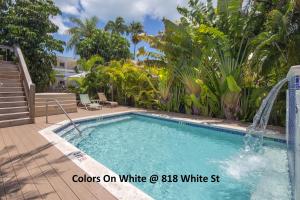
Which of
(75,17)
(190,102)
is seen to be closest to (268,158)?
(190,102)

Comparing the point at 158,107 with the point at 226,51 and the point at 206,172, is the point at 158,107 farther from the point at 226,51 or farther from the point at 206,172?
the point at 206,172

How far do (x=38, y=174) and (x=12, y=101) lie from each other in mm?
6600

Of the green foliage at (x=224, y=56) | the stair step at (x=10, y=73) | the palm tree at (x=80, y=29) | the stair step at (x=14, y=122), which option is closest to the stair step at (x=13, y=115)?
the stair step at (x=14, y=122)

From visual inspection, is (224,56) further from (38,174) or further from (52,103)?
(38,174)

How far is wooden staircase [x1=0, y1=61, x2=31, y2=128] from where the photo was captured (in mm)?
8336

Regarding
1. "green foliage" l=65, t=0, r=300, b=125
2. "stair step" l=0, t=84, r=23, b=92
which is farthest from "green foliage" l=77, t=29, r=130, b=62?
Answer: "stair step" l=0, t=84, r=23, b=92

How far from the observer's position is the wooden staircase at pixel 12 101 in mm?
8336

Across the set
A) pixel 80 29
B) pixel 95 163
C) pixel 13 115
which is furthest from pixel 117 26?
pixel 95 163

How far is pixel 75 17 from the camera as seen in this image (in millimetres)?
35062

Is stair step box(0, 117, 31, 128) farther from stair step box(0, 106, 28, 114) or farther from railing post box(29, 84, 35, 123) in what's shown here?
stair step box(0, 106, 28, 114)

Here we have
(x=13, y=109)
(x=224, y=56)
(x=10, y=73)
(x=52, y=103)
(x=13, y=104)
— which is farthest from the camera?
(x=10, y=73)

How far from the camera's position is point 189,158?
647 cm

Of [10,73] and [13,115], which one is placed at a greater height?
[10,73]

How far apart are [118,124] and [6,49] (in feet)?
31.4
